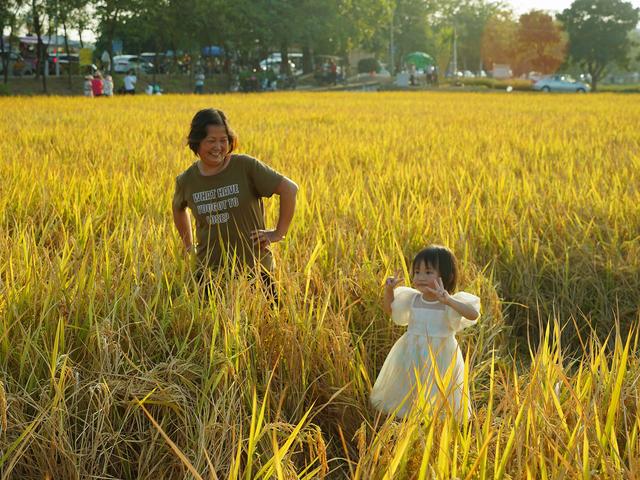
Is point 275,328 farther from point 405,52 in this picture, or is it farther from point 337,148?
point 405,52

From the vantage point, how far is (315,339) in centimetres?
204

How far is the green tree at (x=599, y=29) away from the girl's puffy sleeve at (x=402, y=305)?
5008 centimetres

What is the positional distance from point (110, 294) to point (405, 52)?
66.7 metres

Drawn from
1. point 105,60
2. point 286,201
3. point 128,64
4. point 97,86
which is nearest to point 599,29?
point 128,64

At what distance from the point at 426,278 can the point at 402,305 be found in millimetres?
101

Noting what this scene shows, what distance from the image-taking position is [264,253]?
101 inches

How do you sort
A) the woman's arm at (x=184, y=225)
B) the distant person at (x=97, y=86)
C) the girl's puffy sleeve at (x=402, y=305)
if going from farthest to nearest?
the distant person at (x=97, y=86), the woman's arm at (x=184, y=225), the girl's puffy sleeve at (x=402, y=305)

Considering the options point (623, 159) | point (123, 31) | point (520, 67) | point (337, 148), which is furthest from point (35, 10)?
point (520, 67)

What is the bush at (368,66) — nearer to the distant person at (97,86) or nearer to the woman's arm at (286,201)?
the distant person at (97,86)

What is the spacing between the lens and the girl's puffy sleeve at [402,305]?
1927 mm

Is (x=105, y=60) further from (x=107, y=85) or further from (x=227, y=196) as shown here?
(x=227, y=196)

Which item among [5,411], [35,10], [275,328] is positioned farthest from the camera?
[35,10]

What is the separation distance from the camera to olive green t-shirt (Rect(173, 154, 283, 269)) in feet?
8.31

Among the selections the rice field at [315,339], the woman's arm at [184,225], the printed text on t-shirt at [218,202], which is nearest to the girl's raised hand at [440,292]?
the rice field at [315,339]
